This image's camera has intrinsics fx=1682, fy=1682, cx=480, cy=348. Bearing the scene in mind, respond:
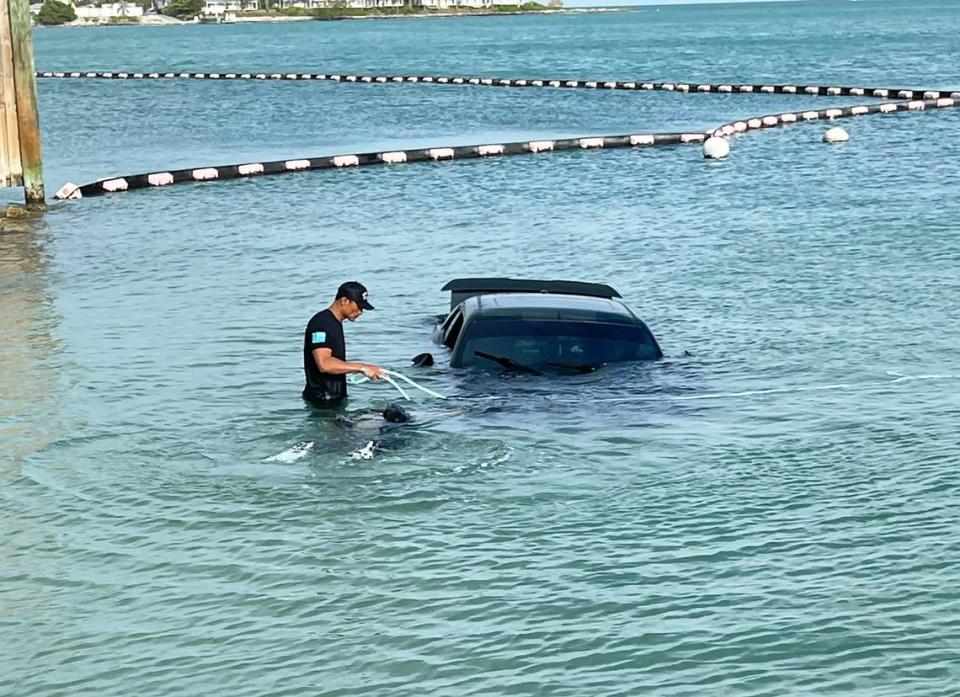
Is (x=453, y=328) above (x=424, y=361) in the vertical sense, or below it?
above

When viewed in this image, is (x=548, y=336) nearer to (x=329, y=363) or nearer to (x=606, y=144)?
(x=329, y=363)

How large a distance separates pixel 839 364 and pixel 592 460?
5.36 metres

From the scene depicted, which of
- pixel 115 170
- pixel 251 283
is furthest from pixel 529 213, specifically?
pixel 115 170

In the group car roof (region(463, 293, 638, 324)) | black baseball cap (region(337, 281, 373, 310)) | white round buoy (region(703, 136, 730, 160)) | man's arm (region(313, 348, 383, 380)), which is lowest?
white round buoy (region(703, 136, 730, 160))

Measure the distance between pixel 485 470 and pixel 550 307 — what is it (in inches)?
92.2

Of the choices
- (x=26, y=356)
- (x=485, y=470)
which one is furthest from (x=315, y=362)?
(x=26, y=356)

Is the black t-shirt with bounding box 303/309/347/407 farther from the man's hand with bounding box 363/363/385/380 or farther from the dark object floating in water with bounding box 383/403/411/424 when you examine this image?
the dark object floating in water with bounding box 383/403/411/424

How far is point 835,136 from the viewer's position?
48.4 meters

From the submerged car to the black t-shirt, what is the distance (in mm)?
1292

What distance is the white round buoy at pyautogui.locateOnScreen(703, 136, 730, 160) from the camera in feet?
144

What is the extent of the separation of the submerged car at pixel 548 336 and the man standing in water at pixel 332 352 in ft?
4.41

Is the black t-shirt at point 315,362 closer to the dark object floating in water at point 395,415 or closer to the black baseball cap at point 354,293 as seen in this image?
the black baseball cap at point 354,293

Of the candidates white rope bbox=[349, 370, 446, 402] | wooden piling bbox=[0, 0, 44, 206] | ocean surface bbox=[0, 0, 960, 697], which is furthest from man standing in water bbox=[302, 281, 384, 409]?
wooden piling bbox=[0, 0, 44, 206]

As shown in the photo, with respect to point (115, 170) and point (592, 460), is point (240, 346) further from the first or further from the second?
point (115, 170)
